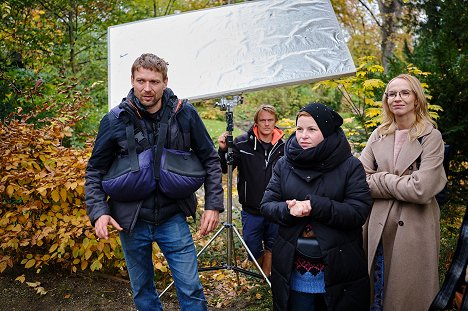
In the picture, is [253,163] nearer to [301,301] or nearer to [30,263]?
[301,301]

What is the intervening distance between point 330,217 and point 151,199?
3.44ft

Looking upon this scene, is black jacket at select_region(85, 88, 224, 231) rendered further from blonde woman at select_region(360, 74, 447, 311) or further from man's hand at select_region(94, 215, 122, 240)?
blonde woman at select_region(360, 74, 447, 311)

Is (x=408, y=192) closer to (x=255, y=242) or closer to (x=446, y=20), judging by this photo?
(x=255, y=242)

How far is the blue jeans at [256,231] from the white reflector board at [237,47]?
3.99ft

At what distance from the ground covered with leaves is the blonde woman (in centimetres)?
130

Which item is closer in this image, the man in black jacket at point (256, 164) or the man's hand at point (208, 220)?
the man's hand at point (208, 220)

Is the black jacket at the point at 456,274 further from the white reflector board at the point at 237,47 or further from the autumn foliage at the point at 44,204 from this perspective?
the autumn foliage at the point at 44,204

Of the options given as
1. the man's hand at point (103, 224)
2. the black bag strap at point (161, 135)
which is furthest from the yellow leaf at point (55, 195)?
the black bag strap at point (161, 135)

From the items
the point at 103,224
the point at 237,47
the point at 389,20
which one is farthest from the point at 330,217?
the point at 389,20

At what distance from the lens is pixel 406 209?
285 centimetres

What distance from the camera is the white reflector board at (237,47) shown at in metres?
3.64

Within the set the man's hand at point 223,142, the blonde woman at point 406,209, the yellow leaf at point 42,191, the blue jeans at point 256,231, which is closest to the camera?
the blonde woman at point 406,209

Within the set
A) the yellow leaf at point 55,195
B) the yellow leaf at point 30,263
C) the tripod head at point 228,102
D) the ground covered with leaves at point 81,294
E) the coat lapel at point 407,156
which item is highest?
the tripod head at point 228,102

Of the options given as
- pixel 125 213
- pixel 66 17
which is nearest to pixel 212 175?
pixel 125 213
